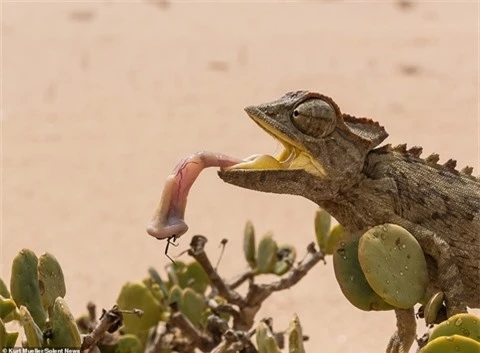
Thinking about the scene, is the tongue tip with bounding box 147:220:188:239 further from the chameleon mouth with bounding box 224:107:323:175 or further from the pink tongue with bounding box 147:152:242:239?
the chameleon mouth with bounding box 224:107:323:175

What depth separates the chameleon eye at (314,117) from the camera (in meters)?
3.37

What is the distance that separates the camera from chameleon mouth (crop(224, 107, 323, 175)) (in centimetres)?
328

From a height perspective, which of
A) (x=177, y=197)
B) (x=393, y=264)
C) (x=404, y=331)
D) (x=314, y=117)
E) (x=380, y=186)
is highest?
(x=314, y=117)

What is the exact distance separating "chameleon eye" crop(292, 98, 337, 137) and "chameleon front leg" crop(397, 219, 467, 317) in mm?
388

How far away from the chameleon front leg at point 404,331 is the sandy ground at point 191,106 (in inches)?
42.6

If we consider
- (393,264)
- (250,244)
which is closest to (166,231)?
(393,264)

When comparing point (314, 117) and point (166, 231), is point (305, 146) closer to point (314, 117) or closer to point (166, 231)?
point (314, 117)

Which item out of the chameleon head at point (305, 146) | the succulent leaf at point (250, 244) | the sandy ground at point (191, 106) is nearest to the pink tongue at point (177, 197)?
the chameleon head at point (305, 146)

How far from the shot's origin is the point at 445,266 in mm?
3311

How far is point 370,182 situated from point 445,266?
384 mm


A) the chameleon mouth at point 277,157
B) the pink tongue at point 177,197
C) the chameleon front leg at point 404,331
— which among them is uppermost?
the chameleon mouth at point 277,157

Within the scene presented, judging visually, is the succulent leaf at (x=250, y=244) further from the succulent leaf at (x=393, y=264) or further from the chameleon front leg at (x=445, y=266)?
the succulent leaf at (x=393, y=264)

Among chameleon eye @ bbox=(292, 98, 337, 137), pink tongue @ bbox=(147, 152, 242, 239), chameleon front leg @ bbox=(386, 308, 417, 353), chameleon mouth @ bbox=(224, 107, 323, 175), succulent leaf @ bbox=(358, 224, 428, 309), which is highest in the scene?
chameleon eye @ bbox=(292, 98, 337, 137)

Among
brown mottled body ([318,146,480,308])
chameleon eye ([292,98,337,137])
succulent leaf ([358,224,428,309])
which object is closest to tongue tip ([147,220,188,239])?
succulent leaf ([358,224,428,309])
